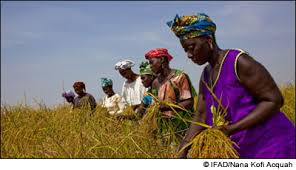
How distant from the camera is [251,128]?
1.89m

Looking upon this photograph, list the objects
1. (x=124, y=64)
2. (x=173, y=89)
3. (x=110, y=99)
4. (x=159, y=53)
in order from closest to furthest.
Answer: (x=173, y=89) → (x=159, y=53) → (x=124, y=64) → (x=110, y=99)

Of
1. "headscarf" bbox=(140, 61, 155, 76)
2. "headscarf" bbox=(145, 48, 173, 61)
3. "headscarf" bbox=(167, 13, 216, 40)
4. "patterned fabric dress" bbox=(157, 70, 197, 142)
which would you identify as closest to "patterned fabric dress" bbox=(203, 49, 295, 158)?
"headscarf" bbox=(167, 13, 216, 40)

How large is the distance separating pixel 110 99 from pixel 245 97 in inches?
116

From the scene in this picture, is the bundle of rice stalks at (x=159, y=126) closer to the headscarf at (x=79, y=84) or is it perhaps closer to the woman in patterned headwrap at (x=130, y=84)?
the woman in patterned headwrap at (x=130, y=84)

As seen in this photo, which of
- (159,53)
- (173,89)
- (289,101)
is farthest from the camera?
(289,101)

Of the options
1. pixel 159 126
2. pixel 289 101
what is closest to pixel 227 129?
pixel 159 126

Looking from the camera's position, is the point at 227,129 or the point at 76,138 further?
the point at 76,138

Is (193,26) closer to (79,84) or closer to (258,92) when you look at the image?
(258,92)

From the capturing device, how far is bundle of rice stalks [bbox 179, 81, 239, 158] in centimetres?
179

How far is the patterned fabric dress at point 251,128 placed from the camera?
74.2 inches

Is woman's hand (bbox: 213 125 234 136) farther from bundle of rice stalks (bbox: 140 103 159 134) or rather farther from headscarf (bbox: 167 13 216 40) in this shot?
bundle of rice stalks (bbox: 140 103 159 134)

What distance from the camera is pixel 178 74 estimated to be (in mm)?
3082

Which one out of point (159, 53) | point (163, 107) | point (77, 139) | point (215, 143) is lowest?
point (77, 139)

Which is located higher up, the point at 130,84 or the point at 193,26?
the point at 193,26
